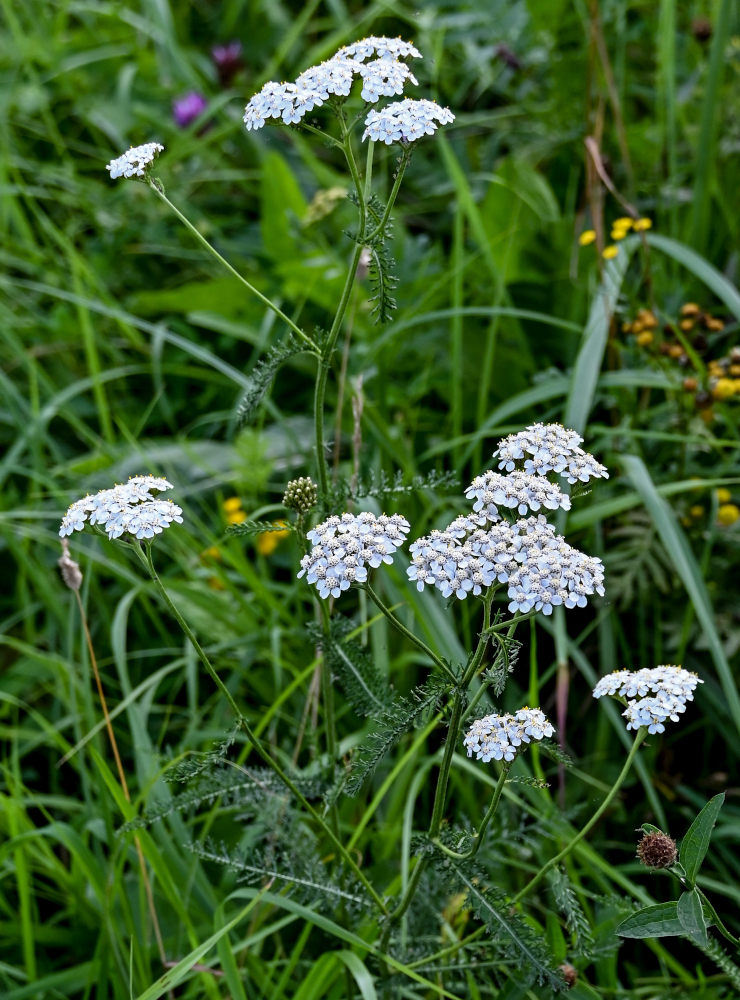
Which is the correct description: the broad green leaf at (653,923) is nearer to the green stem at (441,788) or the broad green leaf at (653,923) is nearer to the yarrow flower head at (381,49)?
the green stem at (441,788)

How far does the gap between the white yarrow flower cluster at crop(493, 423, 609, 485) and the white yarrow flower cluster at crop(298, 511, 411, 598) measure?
6.0 inches

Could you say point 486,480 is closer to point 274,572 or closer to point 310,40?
point 274,572

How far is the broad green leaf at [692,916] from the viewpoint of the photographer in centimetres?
112

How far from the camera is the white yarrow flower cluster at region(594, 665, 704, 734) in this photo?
1.18 m

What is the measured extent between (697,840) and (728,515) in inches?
43.8

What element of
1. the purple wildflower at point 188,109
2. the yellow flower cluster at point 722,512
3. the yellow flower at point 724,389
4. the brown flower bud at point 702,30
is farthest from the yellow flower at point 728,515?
the purple wildflower at point 188,109

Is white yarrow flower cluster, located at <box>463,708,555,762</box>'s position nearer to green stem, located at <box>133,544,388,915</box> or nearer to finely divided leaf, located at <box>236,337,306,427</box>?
green stem, located at <box>133,544,388,915</box>

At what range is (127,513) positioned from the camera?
3.98ft

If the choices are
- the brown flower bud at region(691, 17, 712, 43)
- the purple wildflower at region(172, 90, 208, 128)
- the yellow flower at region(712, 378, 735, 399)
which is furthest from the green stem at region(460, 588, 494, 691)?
the purple wildflower at region(172, 90, 208, 128)

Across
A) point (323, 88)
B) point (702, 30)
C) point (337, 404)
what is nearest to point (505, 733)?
point (323, 88)

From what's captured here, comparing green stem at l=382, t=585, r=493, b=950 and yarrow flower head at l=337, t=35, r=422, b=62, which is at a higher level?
yarrow flower head at l=337, t=35, r=422, b=62

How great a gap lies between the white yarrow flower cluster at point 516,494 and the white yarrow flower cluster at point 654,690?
22cm

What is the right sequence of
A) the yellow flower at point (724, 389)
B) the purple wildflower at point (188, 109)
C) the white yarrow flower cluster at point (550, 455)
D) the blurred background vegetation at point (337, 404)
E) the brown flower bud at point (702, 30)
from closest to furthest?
the white yarrow flower cluster at point (550, 455)
the blurred background vegetation at point (337, 404)
the yellow flower at point (724, 389)
the brown flower bud at point (702, 30)
the purple wildflower at point (188, 109)

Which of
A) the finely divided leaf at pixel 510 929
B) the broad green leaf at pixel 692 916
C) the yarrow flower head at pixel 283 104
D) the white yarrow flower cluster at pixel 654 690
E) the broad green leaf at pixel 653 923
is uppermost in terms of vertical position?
the yarrow flower head at pixel 283 104
